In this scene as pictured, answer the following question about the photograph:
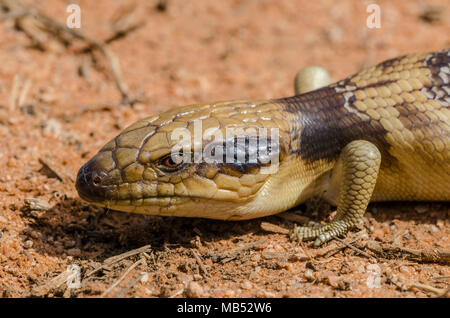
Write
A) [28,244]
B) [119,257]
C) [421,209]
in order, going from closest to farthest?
[119,257]
[28,244]
[421,209]

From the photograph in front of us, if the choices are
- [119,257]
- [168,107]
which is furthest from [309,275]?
[168,107]

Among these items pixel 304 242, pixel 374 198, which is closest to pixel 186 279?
pixel 304 242

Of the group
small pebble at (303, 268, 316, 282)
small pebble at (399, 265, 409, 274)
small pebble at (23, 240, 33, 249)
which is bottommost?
small pebble at (399, 265, 409, 274)

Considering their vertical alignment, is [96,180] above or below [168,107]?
above

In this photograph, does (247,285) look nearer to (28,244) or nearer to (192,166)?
(192,166)

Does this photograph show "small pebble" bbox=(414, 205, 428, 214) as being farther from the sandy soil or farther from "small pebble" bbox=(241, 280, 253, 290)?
"small pebble" bbox=(241, 280, 253, 290)

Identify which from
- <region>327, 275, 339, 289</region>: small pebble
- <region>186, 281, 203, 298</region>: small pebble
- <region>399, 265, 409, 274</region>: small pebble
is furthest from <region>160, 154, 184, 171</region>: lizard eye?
<region>399, 265, 409, 274</region>: small pebble
